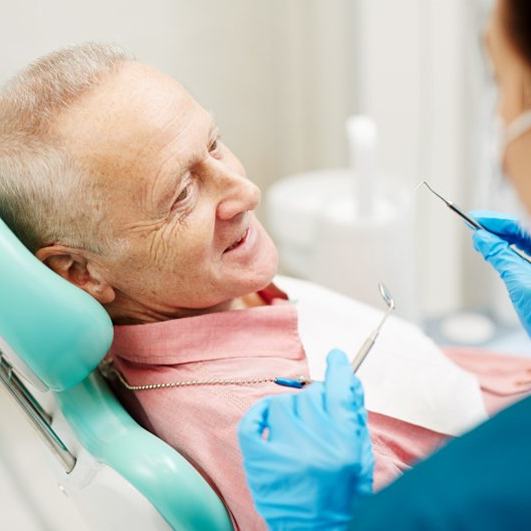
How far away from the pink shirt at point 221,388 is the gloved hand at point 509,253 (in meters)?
0.25

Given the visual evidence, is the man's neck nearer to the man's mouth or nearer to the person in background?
the man's mouth

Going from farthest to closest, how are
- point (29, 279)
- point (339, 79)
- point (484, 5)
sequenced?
point (339, 79) → point (484, 5) → point (29, 279)

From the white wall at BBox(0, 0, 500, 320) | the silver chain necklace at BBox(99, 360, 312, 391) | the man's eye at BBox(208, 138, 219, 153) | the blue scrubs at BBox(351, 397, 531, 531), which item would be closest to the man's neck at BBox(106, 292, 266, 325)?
the silver chain necklace at BBox(99, 360, 312, 391)

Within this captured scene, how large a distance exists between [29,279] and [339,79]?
186 cm

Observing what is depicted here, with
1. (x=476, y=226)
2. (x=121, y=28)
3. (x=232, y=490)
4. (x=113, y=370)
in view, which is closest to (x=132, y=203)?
Answer: (x=113, y=370)

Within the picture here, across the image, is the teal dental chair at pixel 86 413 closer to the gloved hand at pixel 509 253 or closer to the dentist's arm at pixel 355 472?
the dentist's arm at pixel 355 472

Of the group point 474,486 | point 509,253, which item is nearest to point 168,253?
point 509,253

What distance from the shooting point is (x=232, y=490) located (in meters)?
1.07

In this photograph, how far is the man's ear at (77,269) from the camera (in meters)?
1.12

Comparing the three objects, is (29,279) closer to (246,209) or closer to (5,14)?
(246,209)

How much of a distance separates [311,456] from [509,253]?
522mm

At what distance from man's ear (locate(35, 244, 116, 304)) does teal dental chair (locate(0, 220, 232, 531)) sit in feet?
0.31

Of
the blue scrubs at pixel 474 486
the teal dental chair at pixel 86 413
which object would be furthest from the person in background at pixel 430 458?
the teal dental chair at pixel 86 413

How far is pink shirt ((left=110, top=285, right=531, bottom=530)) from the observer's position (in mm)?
1078
